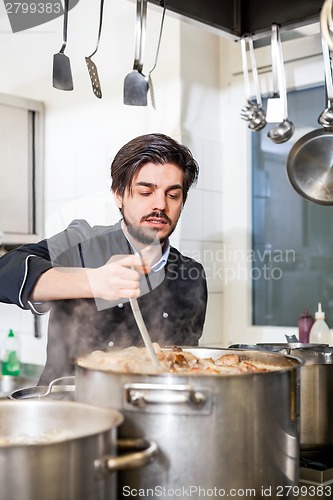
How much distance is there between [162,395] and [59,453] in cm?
20

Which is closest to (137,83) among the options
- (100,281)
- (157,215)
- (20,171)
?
(157,215)

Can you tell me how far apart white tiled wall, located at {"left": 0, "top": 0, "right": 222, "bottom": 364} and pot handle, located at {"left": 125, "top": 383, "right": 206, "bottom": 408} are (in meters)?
1.84

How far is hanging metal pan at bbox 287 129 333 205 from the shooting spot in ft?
7.88

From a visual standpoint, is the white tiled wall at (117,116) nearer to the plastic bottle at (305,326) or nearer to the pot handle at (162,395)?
the plastic bottle at (305,326)

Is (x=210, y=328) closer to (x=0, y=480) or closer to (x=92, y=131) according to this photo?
(x=92, y=131)

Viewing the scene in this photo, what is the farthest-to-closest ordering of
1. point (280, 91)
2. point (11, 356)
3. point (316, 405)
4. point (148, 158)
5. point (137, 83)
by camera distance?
point (11, 356) → point (148, 158) → point (280, 91) → point (137, 83) → point (316, 405)

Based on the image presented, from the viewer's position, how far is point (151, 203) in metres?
2.25

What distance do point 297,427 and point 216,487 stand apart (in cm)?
20

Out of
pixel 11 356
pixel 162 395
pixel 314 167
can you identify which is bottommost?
pixel 11 356

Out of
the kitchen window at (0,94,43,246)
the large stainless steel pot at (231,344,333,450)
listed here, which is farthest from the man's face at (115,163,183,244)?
the large stainless steel pot at (231,344,333,450)

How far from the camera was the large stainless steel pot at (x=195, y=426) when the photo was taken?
0.87 metres

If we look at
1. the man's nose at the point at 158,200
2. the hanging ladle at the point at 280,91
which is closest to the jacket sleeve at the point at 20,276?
the man's nose at the point at 158,200

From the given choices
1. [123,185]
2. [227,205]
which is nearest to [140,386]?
[123,185]

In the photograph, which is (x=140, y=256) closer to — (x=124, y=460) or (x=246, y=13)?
(x=246, y=13)
